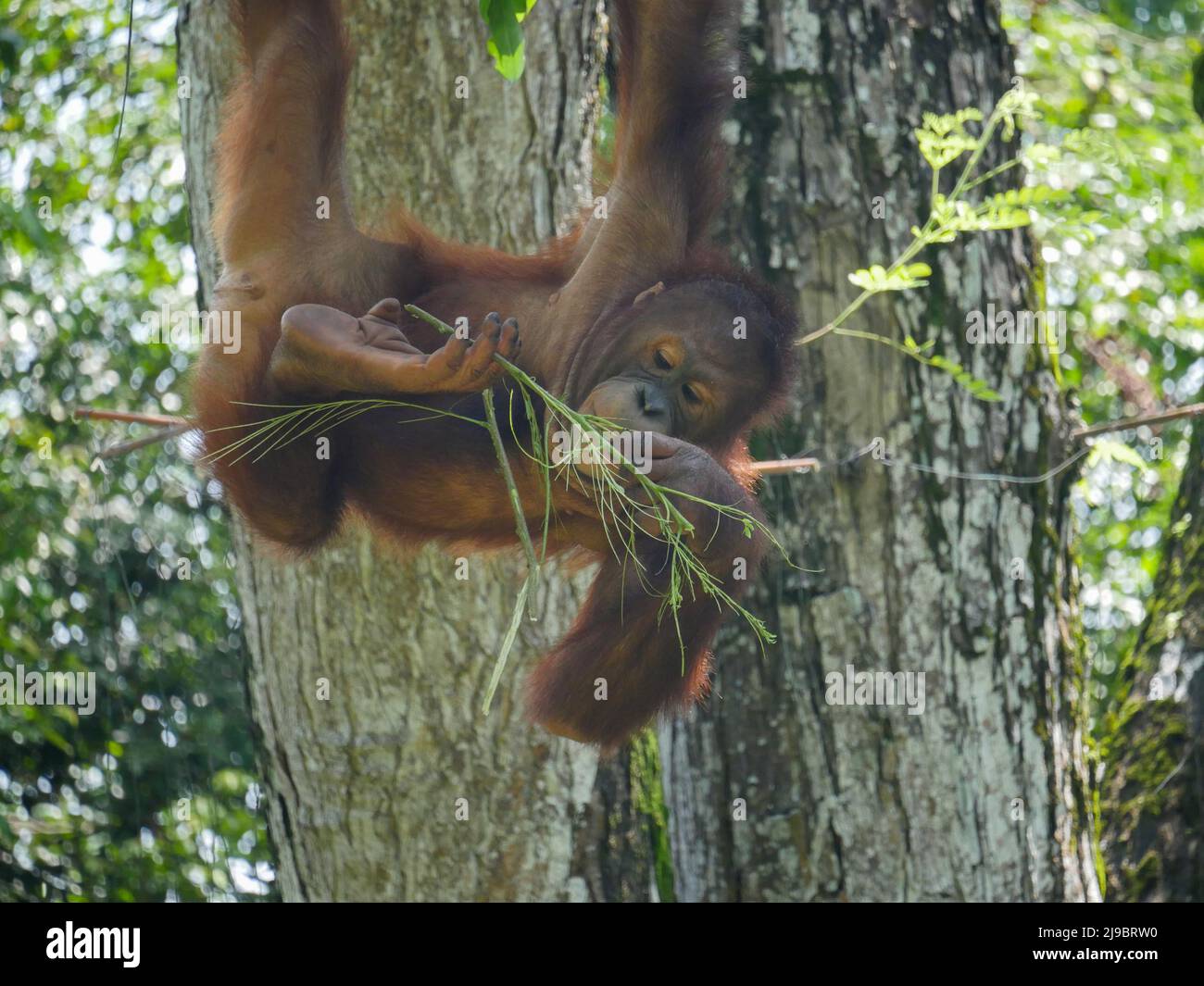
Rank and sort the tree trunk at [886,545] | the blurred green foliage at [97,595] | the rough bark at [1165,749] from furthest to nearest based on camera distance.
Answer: the blurred green foliage at [97,595] → the rough bark at [1165,749] → the tree trunk at [886,545]

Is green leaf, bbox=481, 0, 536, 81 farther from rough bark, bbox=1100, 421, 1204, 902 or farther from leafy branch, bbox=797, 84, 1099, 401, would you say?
rough bark, bbox=1100, 421, 1204, 902

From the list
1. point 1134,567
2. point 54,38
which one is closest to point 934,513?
point 1134,567

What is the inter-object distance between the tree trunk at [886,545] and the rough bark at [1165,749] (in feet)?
2.35

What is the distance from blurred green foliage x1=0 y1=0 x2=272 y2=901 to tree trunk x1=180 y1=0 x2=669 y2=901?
1.58 metres

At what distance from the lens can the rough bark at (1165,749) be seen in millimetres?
4133

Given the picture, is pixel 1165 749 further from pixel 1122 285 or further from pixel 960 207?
pixel 1122 285

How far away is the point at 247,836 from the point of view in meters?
6.68

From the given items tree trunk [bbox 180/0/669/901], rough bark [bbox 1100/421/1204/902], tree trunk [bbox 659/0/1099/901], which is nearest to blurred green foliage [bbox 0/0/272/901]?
tree trunk [bbox 180/0/669/901]

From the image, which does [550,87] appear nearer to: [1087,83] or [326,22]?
[326,22]

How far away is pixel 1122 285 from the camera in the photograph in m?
6.14

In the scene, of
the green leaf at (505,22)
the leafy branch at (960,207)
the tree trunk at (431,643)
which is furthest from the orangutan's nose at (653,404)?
the tree trunk at (431,643)

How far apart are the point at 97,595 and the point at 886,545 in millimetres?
3709

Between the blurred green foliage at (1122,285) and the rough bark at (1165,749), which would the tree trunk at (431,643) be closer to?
the rough bark at (1165,749)

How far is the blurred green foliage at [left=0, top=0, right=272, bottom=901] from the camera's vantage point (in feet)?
18.6
